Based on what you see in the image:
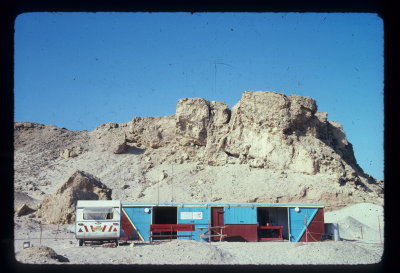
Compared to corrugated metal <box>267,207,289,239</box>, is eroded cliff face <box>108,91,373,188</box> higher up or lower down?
higher up

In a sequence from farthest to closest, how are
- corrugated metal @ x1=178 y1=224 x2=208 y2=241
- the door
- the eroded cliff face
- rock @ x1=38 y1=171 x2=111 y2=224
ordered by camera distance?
the eroded cliff face, rock @ x1=38 y1=171 x2=111 y2=224, the door, corrugated metal @ x1=178 y1=224 x2=208 y2=241

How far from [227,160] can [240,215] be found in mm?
28251

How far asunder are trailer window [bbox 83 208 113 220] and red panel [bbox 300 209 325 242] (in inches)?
468

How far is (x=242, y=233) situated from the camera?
2497cm

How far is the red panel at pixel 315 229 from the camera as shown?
2558 centimetres

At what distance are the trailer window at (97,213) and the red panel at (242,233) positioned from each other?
26.5 ft

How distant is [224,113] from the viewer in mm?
57688

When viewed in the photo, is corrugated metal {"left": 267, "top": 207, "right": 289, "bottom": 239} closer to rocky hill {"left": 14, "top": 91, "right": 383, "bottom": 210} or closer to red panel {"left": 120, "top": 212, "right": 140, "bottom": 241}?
red panel {"left": 120, "top": 212, "right": 140, "bottom": 241}

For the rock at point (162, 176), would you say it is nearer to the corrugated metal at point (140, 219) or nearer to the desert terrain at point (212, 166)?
the desert terrain at point (212, 166)

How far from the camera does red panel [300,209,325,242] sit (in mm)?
25578

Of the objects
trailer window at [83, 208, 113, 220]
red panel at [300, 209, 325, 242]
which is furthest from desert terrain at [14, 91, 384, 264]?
trailer window at [83, 208, 113, 220]
